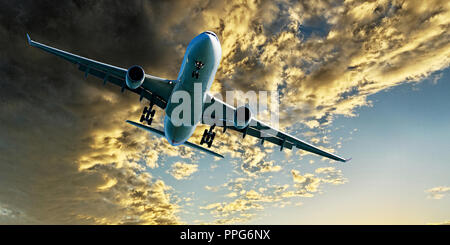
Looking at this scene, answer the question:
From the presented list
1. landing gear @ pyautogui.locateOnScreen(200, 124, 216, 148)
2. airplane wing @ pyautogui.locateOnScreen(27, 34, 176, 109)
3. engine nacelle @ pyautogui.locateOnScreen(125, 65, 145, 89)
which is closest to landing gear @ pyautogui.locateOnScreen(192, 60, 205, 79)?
engine nacelle @ pyautogui.locateOnScreen(125, 65, 145, 89)

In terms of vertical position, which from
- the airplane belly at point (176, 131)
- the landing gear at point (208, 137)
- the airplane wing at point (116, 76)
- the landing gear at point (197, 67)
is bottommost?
the airplane belly at point (176, 131)

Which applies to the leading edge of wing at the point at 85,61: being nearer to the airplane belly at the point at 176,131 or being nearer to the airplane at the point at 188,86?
the airplane at the point at 188,86

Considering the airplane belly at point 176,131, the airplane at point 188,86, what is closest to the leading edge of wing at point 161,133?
the airplane at point 188,86

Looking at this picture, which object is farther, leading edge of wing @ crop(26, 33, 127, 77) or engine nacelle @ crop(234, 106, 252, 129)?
engine nacelle @ crop(234, 106, 252, 129)

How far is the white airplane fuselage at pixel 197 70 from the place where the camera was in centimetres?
1759

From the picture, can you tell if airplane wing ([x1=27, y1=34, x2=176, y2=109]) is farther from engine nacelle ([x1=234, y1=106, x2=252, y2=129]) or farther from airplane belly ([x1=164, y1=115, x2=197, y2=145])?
engine nacelle ([x1=234, y1=106, x2=252, y2=129])

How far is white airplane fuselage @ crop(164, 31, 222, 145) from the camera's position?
57.7ft

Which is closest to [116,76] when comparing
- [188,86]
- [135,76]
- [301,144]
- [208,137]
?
[135,76]

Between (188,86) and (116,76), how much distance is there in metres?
9.41

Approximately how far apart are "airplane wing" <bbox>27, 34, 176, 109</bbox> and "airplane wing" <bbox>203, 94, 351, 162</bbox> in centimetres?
524
